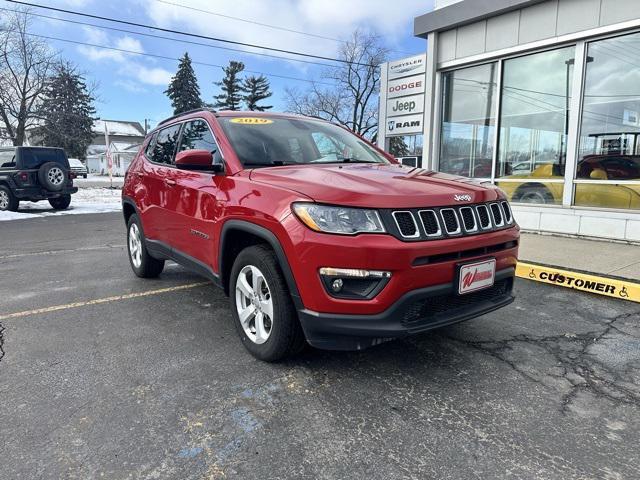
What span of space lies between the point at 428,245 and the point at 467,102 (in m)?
8.05

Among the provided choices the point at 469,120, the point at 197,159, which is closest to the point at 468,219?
the point at 197,159

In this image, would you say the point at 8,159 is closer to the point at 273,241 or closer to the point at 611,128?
the point at 273,241

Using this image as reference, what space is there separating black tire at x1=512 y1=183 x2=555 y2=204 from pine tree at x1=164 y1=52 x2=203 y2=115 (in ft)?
158

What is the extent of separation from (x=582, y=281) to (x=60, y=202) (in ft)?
50.9

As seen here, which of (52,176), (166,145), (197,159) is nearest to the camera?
(197,159)

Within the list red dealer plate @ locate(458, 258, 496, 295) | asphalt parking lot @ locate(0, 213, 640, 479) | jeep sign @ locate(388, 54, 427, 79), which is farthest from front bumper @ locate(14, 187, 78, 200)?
red dealer plate @ locate(458, 258, 496, 295)

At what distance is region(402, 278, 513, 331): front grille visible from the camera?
8.53 ft

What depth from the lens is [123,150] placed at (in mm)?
63781

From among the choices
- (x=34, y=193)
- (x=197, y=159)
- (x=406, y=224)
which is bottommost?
(x=34, y=193)

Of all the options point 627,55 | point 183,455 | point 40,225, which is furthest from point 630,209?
point 40,225

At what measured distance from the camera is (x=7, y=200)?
1386 centimetres

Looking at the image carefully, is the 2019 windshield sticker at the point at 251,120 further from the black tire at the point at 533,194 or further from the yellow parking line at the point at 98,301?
the black tire at the point at 533,194

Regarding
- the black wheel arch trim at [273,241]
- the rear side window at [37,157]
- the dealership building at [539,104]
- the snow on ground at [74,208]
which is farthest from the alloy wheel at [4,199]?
the black wheel arch trim at [273,241]

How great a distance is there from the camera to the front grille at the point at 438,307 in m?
2.60
